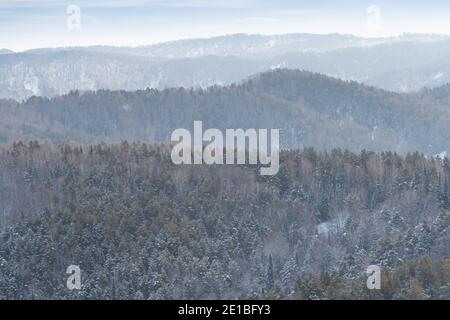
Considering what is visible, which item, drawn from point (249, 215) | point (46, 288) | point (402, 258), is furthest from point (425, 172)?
point (46, 288)

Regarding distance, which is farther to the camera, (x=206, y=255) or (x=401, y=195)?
(x=401, y=195)

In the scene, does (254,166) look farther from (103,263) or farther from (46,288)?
(46,288)

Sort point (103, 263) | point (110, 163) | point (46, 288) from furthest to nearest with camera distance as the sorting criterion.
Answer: point (110, 163), point (103, 263), point (46, 288)

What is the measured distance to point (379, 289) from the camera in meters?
55.0

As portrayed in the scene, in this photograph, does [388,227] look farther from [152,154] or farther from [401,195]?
[152,154]

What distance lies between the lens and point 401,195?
3971 inches

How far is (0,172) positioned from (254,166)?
43.5m

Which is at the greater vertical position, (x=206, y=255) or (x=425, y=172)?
(x=425, y=172)

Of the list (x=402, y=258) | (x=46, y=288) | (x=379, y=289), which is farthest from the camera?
(x=46, y=288)

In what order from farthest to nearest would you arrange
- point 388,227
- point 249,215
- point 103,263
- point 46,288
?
point 249,215 → point 388,227 → point 103,263 → point 46,288

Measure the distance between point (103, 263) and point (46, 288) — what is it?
7848 millimetres

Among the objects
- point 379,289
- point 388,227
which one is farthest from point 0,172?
point 379,289

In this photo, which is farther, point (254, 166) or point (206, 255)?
point (254, 166)

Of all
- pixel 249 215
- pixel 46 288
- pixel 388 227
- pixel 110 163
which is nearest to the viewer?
pixel 46 288
